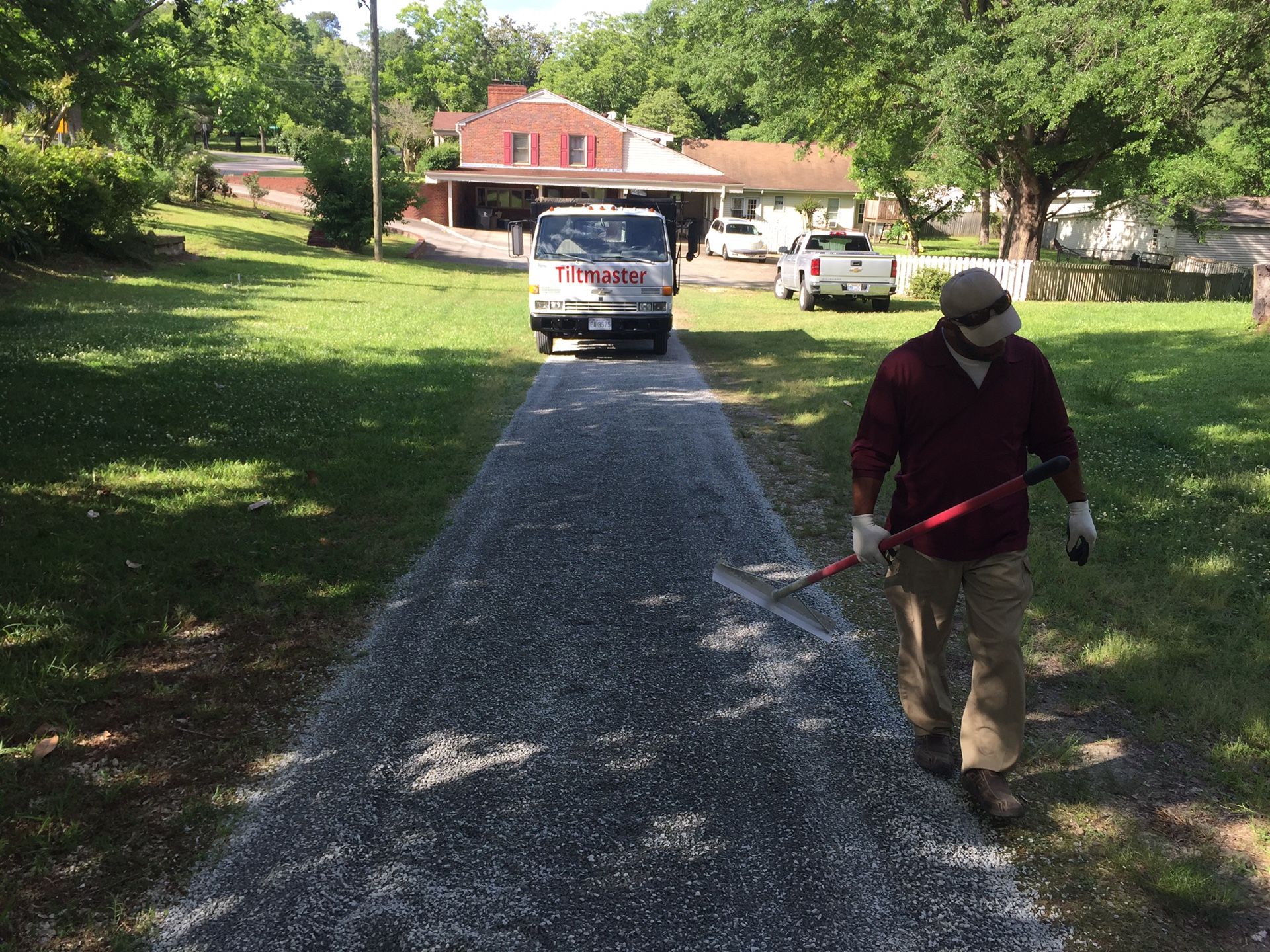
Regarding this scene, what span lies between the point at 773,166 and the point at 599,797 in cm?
5519

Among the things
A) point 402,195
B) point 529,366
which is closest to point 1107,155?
point 529,366

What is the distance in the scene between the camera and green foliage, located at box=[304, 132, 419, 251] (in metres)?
32.9

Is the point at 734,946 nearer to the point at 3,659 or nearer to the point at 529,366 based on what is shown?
the point at 3,659

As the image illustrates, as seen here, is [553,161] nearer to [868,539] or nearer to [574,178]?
[574,178]

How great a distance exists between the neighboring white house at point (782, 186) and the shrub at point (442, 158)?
13174 millimetres

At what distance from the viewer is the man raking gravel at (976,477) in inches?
131

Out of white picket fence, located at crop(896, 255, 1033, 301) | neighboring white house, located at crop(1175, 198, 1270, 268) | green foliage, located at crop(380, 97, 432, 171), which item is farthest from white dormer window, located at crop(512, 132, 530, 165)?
neighboring white house, located at crop(1175, 198, 1270, 268)

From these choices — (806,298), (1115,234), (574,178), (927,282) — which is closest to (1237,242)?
(1115,234)

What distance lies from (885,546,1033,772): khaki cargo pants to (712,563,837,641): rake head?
70cm

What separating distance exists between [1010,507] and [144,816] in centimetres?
319

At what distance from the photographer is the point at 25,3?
9141mm

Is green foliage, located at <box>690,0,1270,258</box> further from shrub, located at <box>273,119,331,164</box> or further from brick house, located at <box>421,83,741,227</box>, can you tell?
shrub, located at <box>273,119,331,164</box>

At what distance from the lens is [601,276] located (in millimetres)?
14266

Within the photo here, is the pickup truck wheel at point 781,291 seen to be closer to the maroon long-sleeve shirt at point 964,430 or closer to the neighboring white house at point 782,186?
the maroon long-sleeve shirt at point 964,430
